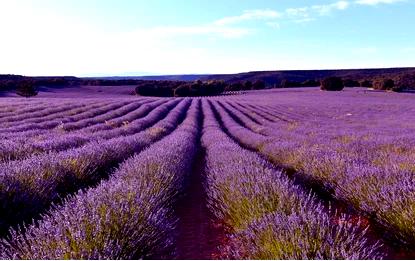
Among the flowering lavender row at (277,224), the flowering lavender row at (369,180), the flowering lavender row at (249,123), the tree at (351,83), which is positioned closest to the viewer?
the flowering lavender row at (277,224)

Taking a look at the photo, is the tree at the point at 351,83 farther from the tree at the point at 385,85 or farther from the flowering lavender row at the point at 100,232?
the flowering lavender row at the point at 100,232

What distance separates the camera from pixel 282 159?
8109 mm

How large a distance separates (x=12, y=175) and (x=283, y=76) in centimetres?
10240

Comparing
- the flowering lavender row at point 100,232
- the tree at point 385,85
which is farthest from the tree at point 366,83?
the flowering lavender row at point 100,232

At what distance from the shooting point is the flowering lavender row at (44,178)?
3904 millimetres

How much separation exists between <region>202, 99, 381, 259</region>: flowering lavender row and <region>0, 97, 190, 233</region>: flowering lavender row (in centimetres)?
178

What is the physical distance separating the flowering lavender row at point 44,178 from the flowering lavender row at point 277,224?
1783 millimetres

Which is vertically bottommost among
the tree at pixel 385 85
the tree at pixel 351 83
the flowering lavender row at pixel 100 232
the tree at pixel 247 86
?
the tree at pixel 247 86

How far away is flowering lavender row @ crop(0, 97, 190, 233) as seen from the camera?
154 inches

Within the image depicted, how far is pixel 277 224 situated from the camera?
2938 mm

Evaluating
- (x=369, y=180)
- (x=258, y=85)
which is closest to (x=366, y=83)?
(x=258, y=85)

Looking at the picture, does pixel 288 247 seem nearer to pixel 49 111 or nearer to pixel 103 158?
pixel 103 158

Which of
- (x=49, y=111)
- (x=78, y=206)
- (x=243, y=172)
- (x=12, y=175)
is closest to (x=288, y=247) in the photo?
(x=78, y=206)

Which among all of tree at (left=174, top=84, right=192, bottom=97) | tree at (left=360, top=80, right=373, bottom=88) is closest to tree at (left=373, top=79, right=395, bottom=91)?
tree at (left=360, top=80, right=373, bottom=88)
